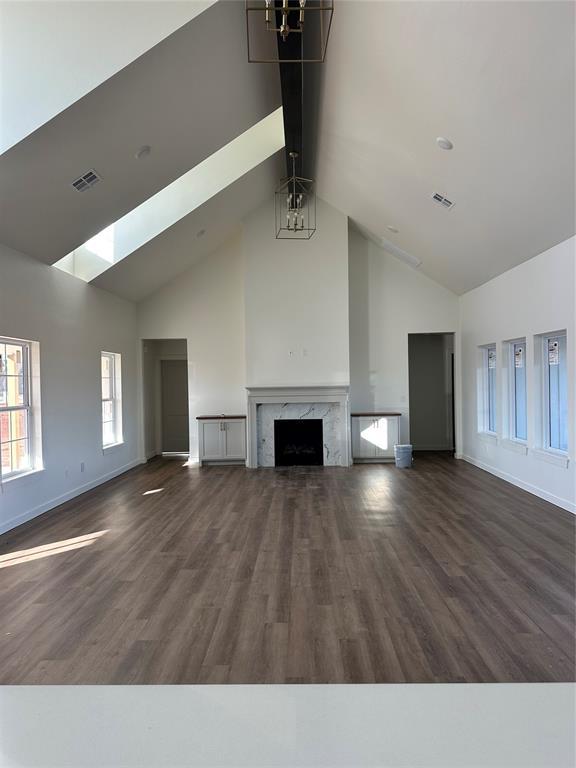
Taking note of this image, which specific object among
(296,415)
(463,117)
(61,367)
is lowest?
(296,415)

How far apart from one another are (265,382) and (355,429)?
5.74 ft

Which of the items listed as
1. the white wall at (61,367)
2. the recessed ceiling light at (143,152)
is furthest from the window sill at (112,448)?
the recessed ceiling light at (143,152)

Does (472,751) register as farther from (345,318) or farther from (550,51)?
(345,318)

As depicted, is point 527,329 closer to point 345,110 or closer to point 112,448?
point 345,110

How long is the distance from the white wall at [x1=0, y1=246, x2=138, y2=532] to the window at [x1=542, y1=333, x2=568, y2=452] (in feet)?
18.9

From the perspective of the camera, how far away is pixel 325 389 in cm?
850

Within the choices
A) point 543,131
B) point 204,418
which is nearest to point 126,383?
point 204,418

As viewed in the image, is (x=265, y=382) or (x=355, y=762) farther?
(x=265, y=382)

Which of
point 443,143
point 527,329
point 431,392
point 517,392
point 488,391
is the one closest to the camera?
point 443,143

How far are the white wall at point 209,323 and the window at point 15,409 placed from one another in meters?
3.78

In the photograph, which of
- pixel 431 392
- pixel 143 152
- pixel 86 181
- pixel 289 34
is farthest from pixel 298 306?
pixel 289 34

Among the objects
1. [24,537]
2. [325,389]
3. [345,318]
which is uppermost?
[345,318]

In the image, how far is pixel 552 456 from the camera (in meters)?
5.72

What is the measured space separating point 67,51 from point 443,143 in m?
3.16
